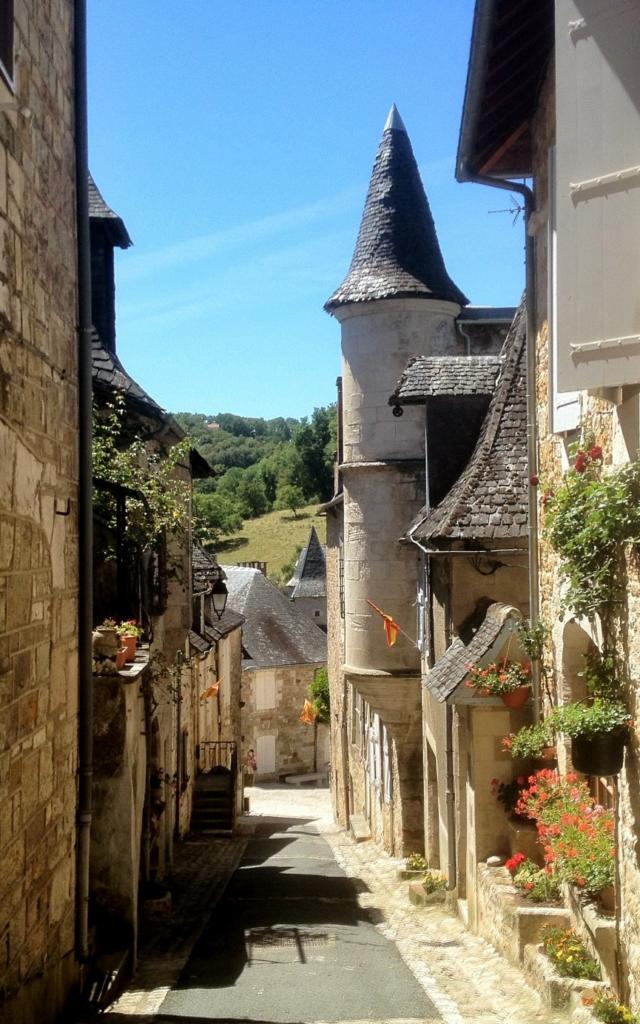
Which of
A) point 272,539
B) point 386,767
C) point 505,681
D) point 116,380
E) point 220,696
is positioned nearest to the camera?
point 505,681

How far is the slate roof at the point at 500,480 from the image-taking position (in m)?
9.62

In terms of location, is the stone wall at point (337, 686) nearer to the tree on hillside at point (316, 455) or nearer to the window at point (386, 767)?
the window at point (386, 767)

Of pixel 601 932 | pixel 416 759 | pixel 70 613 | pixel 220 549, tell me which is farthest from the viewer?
pixel 220 549

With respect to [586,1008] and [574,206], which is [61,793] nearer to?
[586,1008]

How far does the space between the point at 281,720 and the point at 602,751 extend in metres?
30.1

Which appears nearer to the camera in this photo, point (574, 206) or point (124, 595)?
point (574, 206)

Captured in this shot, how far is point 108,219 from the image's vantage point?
12.4m

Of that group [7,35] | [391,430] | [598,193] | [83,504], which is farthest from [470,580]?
[7,35]

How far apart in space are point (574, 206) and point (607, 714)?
2549 mm

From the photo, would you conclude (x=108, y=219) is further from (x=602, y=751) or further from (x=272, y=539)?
(x=272, y=539)

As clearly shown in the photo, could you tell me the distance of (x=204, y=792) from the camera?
19938mm

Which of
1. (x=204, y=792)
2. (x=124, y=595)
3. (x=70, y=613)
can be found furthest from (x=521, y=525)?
(x=204, y=792)

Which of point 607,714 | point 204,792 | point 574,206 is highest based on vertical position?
point 574,206

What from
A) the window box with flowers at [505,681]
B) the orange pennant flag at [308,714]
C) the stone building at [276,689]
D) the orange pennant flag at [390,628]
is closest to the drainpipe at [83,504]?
the window box with flowers at [505,681]
